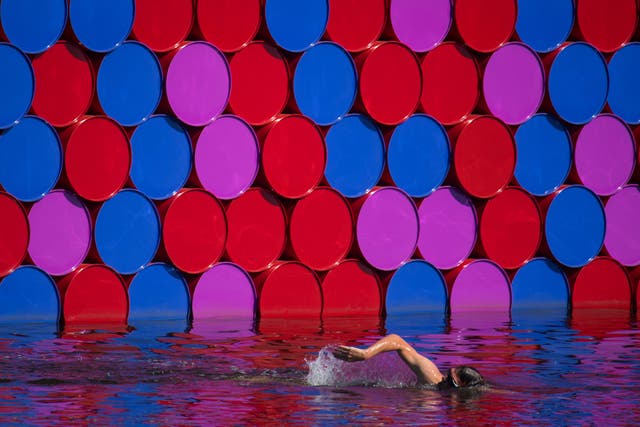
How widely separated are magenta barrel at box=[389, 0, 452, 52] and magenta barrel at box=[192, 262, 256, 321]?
2.26 m

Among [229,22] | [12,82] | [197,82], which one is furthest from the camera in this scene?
[229,22]

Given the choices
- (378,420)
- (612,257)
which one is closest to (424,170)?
(612,257)

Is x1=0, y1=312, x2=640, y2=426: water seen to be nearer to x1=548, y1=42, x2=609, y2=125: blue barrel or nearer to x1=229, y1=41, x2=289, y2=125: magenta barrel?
x1=229, y1=41, x2=289, y2=125: magenta barrel

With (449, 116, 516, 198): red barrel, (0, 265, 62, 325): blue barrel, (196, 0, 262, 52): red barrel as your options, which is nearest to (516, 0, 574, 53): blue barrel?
(449, 116, 516, 198): red barrel

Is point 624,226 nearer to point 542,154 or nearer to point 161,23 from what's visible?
point 542,154

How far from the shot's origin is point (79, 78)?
7.15 metres

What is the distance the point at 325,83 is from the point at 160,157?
1.41m

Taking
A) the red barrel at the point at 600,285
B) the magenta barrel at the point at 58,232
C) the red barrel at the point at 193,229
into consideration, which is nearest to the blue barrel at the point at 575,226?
the red barrel at the point at 600,285

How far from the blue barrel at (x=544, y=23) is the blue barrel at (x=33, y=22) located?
3701 millimetres

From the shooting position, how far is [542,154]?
8.43 metres

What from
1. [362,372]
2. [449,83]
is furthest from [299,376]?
[449,83]

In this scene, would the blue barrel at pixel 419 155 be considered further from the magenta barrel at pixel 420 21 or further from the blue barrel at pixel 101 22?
the blue barrel at pixel 101 22

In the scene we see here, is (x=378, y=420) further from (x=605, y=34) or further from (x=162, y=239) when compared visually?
(x=605, y=34)

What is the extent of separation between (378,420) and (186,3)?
435 centimetres
